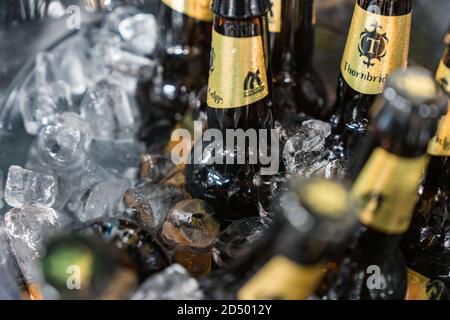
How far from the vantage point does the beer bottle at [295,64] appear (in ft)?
3.36

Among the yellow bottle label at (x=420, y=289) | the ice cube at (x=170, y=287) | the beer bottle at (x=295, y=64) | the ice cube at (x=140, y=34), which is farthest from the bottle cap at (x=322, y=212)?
the ice cube at (x=140, y=34)

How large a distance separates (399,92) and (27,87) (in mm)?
755

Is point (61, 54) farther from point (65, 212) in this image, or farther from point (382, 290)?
point (382, 290)

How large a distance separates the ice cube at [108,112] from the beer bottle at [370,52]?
40 cm

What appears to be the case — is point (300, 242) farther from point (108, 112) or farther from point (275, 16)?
point (108, 112)

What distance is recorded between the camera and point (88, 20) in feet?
4.13

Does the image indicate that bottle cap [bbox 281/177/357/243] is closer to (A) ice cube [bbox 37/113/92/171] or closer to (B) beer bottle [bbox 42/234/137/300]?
(B) beer bottle [bbox 42/234/137/300]

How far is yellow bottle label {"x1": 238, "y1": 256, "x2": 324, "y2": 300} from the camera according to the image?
1.80ft

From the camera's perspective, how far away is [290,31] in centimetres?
103

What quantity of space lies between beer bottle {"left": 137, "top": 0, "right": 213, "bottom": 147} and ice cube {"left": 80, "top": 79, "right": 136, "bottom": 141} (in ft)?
0.13

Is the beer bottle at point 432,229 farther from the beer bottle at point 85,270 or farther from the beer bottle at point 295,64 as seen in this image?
the beer bottle at point 85,270

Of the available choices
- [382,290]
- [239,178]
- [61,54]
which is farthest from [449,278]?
[61,54]

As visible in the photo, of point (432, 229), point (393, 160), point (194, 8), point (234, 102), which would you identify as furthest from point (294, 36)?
point (393, 160)

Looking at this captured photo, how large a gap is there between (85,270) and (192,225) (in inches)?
8.3
